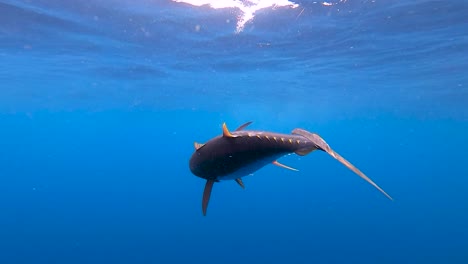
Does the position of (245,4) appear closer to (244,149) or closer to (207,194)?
(207,194)

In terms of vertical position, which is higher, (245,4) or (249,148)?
(245,4)

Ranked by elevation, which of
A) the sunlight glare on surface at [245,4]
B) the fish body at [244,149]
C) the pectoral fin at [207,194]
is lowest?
the pectoral fin at [207,194]

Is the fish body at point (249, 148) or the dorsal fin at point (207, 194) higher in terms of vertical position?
the fish body at point (249, 148)

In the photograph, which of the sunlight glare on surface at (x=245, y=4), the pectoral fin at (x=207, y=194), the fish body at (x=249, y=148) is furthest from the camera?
the sunlight glare on surface at (x=245, y=4)

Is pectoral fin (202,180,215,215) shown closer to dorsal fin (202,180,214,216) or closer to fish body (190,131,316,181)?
dorsal fin (202,180,214,216)

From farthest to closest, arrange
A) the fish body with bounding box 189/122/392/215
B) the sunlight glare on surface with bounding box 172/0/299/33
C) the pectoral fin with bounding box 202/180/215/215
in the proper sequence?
the sunlight glare on surface with bounding box 172/0/299/33 < the pectoral fin with bounding box 202/180/215/215 < the fish body with bounding box 189/122/392/215

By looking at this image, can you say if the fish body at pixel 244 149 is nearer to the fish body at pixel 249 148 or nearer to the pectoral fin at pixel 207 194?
the fish body at pixel 249 148

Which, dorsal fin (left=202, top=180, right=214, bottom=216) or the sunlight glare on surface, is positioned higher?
the sunlight glare on surface

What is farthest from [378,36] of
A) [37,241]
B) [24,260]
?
[37,241]

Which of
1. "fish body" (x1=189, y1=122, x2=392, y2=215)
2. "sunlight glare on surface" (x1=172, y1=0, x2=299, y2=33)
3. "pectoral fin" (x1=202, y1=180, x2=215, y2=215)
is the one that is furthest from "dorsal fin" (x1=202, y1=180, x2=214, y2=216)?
"sunlight glare on surface" (x1=172, y1=0, x2=299, y2=33)

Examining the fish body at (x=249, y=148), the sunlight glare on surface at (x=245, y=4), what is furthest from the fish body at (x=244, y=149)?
the sunlight glare on surface at (x=245, y=4)

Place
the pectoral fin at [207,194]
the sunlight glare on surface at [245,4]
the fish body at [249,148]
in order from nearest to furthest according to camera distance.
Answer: the fish body at [249,148] → the pectoral fin at [207,194] → the sunlight glare on surface at [245,4]

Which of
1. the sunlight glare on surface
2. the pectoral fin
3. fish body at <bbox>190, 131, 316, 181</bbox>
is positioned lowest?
the pectoral fin

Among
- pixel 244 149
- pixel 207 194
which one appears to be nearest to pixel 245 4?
pixel 207 194
